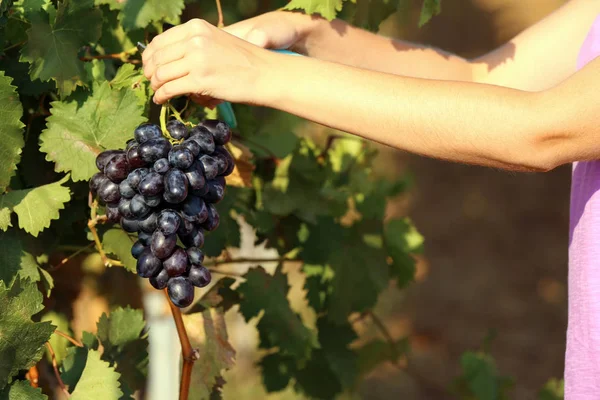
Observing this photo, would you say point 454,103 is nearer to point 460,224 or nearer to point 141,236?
point 141,236

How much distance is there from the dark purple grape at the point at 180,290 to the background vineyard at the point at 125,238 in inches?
8.5

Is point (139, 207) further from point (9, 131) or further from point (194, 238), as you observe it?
point (9, 131)

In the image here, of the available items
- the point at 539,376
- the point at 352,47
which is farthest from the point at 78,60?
the point at 539,376

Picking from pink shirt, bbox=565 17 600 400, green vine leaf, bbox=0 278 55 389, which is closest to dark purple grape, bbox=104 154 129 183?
green vine leaf, bbox=0 278 55 389

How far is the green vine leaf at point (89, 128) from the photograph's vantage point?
1.37 m

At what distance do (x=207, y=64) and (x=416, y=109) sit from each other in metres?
0.31

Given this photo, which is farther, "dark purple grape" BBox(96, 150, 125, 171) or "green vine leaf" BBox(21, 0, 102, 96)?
"green vine leaf" BBox(21, 0, 102, 96)

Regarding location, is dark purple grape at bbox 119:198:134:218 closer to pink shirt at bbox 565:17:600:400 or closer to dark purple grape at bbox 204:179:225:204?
dark purple grape at bbox 204:179:225:204

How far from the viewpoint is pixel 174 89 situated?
3.93 feet

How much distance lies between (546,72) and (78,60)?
96cm

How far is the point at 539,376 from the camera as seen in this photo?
4758 mm

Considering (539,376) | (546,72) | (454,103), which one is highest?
(546,72)

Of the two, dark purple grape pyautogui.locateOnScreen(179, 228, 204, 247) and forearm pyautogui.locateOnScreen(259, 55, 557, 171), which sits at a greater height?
forearm pyautogui.locateOnScreen(259, 55, 557, 171)

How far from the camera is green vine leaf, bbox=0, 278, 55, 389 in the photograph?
47.3 inches
